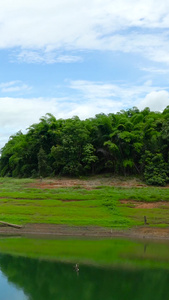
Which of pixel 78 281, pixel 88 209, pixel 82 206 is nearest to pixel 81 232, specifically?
pixel 88 209

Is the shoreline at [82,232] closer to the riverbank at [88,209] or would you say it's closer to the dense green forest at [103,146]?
the riverbank at [88,209]

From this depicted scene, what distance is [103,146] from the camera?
47375 millimetres

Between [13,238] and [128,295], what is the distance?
43.1 ft

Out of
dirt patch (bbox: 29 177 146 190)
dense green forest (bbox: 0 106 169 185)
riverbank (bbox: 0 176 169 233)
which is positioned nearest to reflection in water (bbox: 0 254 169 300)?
riverbank (bbox: 0 176 169 233)

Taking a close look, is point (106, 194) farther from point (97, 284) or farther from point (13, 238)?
point (97, 284)

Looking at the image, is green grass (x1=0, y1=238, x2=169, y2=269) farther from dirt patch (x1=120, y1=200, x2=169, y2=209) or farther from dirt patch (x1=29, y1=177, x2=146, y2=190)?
dirt patch (x1=29, y1=177, x2=146, y2=190)

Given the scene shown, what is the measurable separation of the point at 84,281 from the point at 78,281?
0.30m

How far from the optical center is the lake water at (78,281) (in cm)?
1605

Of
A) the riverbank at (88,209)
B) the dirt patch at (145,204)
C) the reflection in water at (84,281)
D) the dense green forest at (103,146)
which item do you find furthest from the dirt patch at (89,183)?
the reflection in water at (84,281)

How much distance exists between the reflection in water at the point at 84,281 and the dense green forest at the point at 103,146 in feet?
72.6

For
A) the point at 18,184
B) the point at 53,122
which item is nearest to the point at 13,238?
the point at 18,184

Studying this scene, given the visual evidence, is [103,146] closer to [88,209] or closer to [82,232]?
[88,209]

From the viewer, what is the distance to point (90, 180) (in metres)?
45.1

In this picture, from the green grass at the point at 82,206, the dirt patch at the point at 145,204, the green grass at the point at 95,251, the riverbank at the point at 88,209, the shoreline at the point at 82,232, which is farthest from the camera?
the dirt patch at the point at 145,204
